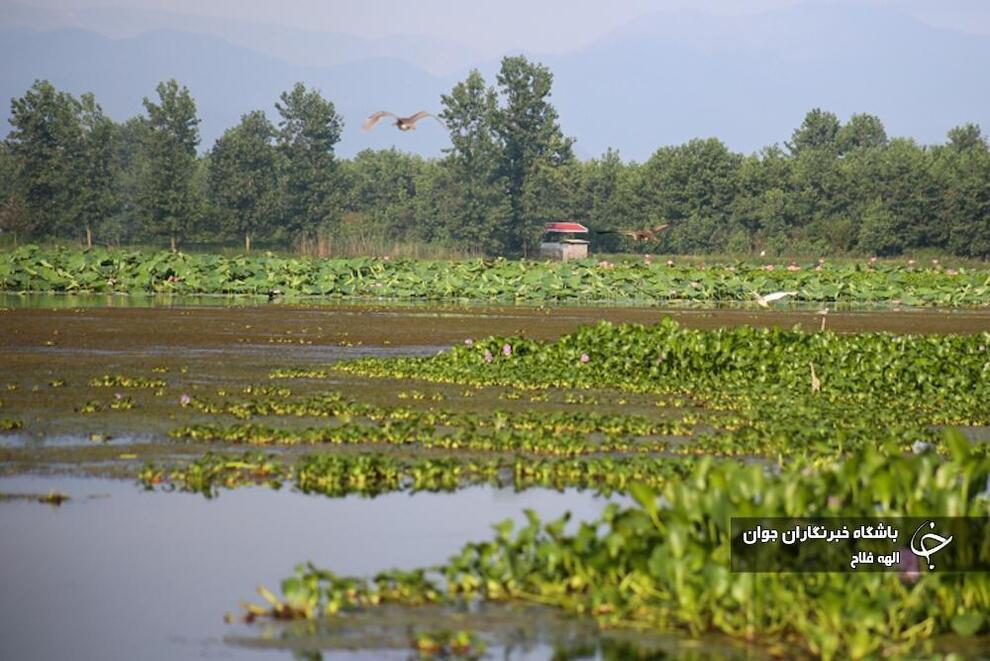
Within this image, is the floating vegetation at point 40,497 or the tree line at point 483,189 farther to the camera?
the tree line at point 483,189

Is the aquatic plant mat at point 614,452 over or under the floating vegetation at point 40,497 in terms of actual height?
over

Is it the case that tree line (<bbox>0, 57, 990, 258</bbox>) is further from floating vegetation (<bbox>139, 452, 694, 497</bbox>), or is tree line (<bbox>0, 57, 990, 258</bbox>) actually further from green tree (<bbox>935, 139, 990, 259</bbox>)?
floating vegetation (<bbox>139, 452, 694, 497</bbox>)

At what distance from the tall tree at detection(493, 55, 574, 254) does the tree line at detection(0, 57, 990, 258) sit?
0.09 metres

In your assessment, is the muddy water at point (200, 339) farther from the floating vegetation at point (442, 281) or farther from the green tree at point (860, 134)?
the green tree at point (860, 134)

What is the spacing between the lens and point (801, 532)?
9.07 m

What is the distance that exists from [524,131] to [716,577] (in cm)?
9054

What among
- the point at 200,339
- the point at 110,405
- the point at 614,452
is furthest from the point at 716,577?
the point at 200,339

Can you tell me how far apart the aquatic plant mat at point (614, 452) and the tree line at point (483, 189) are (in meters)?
62.4

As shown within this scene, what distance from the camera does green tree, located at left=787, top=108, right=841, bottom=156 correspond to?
137000mm

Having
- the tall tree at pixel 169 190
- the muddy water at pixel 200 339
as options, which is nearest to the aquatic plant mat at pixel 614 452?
the muddy water at pixel 200 339

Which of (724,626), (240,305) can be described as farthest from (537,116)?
(724,626)

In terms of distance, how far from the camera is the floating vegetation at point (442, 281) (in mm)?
46906

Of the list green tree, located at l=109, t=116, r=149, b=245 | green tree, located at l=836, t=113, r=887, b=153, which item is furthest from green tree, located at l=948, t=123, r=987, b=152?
green tree, located at l=109, t=116, r=149, b=245

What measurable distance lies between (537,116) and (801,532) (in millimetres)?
90883
